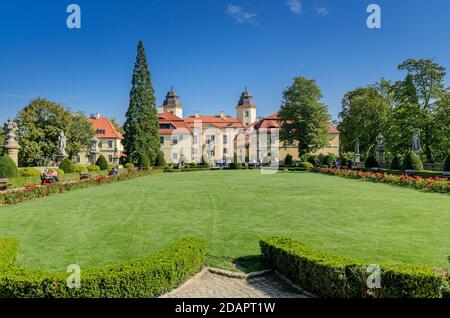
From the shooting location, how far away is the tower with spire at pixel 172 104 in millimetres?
73562

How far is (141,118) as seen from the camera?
45031mm

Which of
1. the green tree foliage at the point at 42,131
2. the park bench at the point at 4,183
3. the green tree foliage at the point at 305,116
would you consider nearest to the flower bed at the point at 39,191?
the park bench at the point at 4,183

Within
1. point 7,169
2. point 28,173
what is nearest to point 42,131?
point 28,173

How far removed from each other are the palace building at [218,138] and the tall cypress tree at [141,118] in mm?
11050

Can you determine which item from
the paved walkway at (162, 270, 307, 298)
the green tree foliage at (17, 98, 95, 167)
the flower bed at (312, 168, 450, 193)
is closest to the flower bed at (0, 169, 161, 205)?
the paved walkway at (162, 270, 307, 298)

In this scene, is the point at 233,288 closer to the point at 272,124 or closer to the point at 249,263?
the point at 249,263

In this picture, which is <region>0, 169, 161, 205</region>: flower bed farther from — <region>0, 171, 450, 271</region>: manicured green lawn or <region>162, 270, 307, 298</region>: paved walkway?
<region>162, 270, 307, 298</region>: paved walkway

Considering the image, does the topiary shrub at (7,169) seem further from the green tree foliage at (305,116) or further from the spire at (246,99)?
the spire at (246,99)

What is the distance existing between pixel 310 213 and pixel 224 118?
2249 inches

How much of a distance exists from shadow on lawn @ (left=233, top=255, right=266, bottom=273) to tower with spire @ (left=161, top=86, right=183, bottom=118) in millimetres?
69037

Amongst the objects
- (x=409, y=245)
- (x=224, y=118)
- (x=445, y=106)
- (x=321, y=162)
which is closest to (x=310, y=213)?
(x=409, y=245)

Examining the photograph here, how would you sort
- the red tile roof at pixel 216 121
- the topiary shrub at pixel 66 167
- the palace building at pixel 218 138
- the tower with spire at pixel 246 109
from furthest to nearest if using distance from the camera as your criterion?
the tower with spire at pixel 246 109, the red tile roof at pixel 216 121, the palace building at pixel 218 138, the topiary shrub at pixel 66 167

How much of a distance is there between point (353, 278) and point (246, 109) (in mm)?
A: 70288
